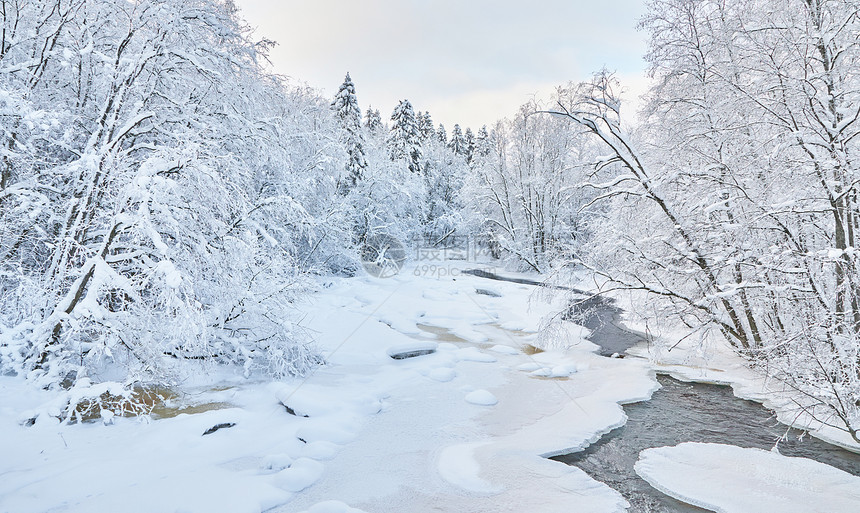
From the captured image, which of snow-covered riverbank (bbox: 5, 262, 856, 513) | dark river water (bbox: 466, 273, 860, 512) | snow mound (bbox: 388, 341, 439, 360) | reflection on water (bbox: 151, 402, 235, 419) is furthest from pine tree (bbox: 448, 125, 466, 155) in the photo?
reflection on water (bbox: 151, 402, 235, 419)

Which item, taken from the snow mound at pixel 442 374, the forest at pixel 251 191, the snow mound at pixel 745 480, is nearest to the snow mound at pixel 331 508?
the forest at pixel 251 191

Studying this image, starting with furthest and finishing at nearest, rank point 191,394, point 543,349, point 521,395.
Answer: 1. point 543,349
2. point 521,395
3. point 191,394

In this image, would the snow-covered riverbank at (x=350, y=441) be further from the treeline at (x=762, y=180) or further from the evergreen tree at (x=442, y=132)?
the evergreen tree at (x=442, y=132)

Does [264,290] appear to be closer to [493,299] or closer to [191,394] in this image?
[191,394]

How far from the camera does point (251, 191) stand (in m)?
11.3

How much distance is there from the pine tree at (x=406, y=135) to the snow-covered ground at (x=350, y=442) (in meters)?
28.9

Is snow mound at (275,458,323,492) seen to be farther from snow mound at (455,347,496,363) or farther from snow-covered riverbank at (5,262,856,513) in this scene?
snow mound at (455,347,496,363)

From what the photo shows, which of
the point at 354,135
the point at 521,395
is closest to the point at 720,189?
the point at 521,395

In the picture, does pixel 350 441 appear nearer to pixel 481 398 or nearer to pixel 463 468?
pixel 463 468

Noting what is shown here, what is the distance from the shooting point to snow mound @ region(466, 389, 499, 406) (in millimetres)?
7677

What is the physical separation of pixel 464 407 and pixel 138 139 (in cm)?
810

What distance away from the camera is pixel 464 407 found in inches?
296

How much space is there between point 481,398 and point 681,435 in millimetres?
3115

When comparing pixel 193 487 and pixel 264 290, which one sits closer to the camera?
pixel 193 487
